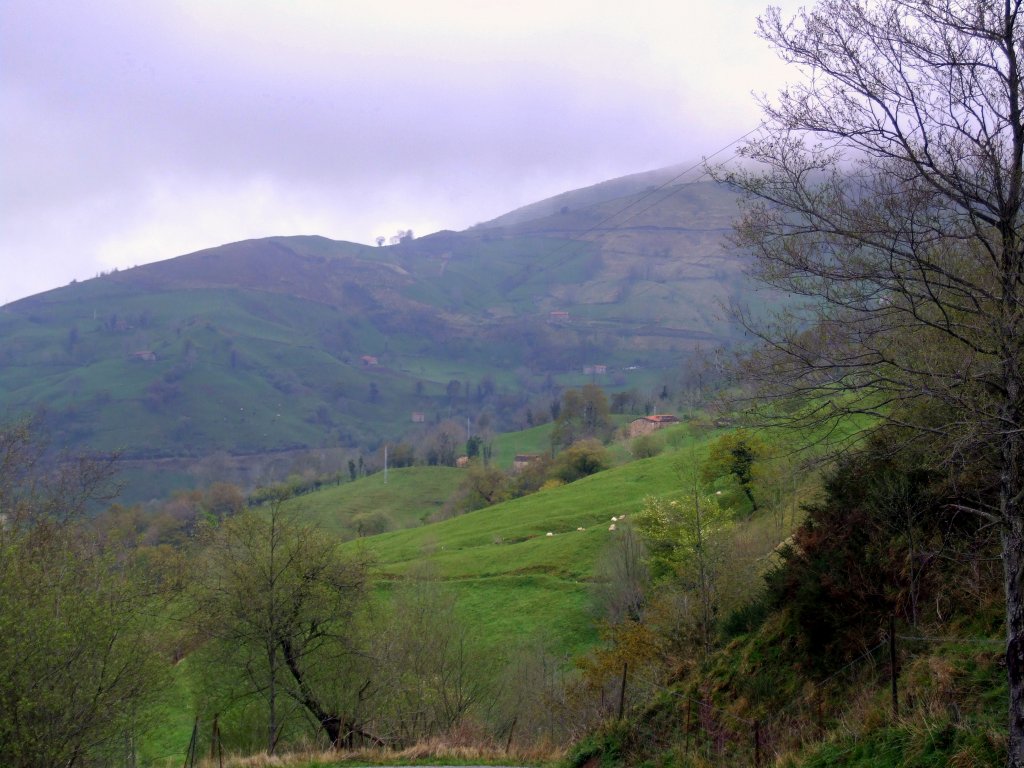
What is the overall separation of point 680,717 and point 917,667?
18.0 feet

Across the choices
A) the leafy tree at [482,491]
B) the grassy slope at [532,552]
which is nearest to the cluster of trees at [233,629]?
the grassy slope at [532,552]

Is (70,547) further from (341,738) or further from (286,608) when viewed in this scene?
(341,738)

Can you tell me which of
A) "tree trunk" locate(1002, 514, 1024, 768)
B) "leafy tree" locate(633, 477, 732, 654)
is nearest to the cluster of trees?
"leafy tree" locate(633, 477, 732, 654)

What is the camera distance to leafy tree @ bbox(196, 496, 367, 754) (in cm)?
2909

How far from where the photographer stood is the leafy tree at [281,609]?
1145 inches

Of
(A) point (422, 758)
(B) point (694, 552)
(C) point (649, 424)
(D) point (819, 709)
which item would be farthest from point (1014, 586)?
(C) point (649, 424)

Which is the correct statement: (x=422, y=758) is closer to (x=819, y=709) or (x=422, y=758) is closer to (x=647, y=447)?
(x=819, y=709)

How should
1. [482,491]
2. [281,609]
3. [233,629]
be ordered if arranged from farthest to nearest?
[482,491] < [281,609] < [233,629]

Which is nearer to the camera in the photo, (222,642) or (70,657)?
(70,657)

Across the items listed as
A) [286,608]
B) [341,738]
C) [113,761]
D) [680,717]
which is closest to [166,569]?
[286,608]

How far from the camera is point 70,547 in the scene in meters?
29.2

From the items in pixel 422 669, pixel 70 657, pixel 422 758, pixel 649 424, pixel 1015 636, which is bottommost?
pixel 649 424

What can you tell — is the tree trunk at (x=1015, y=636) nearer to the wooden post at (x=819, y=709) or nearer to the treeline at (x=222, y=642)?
the wooden post at (x=819, y=709)

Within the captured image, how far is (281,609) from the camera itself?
29359 mm
